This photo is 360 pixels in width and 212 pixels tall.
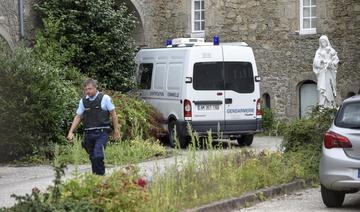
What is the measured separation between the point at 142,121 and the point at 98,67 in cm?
301

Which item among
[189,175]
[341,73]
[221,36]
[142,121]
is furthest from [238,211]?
[221,36]

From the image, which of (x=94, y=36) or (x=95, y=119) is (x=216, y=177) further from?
(x=94, y=36)

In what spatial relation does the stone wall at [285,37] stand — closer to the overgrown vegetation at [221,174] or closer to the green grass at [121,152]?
the green grass at [121,152]

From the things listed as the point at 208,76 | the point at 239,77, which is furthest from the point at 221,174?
the point at 239,77

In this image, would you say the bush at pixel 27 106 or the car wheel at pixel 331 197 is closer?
the car wheel at pixel 331 197

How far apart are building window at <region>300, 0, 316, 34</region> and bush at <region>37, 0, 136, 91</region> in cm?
538

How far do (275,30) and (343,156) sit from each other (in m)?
13.6

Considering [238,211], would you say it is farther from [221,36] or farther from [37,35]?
[221,36]

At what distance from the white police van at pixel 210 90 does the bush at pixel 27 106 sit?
340 centimetres

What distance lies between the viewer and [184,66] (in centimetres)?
1833

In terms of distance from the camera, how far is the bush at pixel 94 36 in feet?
66.3

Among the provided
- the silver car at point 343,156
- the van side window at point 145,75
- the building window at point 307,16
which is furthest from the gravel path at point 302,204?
the building window at point 307,16

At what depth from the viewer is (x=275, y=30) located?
2342 cm

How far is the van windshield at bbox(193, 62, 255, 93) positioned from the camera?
18.3 meters
